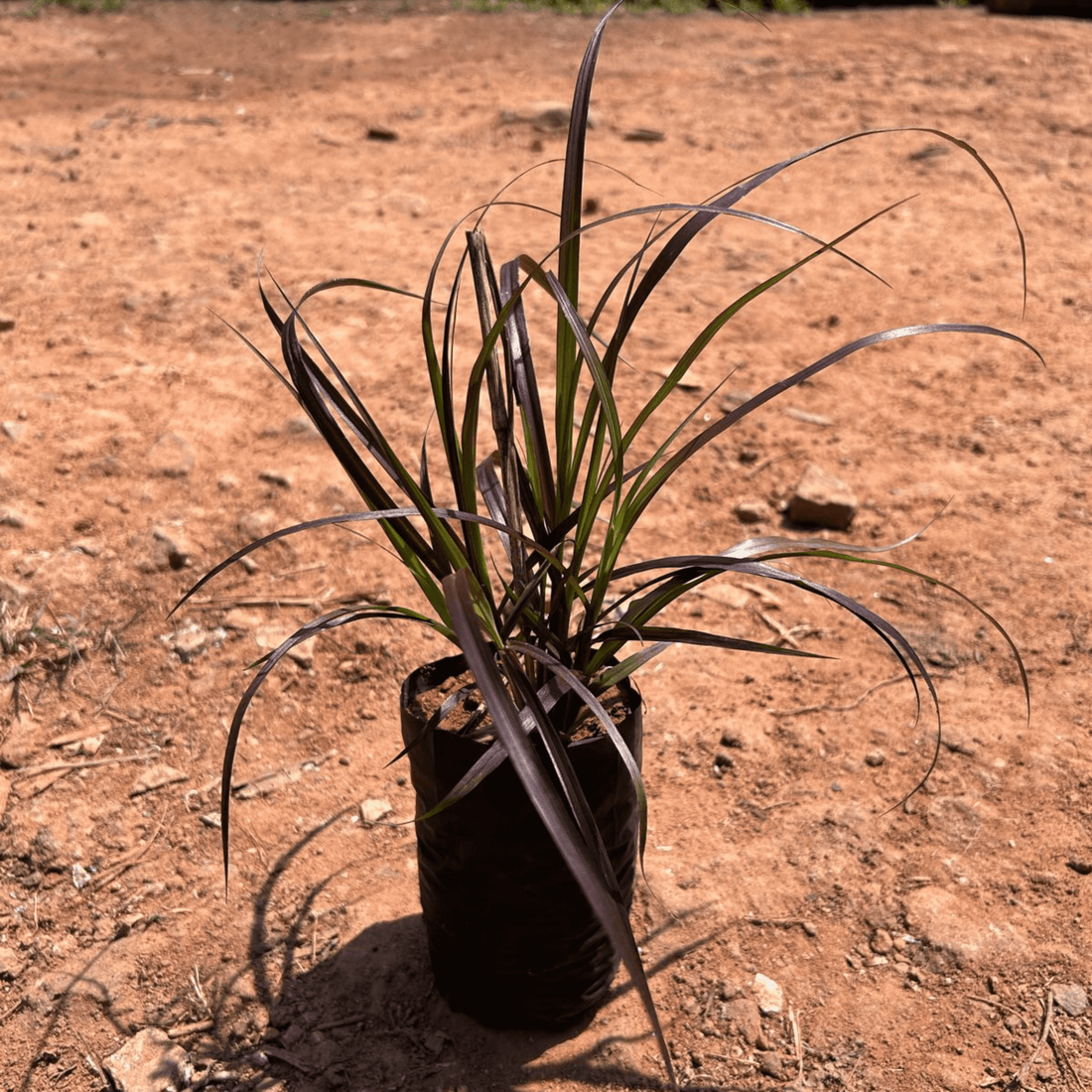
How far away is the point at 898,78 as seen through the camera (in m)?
5.45

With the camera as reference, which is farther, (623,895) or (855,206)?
(855,206)

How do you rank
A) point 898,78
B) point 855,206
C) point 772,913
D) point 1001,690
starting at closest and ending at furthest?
point 772,913, point 1001,690, point 855,206, point 898,78

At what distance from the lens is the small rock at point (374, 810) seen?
2.04 m

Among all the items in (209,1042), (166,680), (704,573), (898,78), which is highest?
(898,78)

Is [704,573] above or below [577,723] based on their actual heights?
above

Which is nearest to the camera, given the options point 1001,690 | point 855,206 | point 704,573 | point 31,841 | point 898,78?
point 704,573

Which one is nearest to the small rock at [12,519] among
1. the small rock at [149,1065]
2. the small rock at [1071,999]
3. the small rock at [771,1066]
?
the small rock at [149,1065]

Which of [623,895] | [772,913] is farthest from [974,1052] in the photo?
[623,895]

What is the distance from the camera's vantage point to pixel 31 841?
6.51 feet

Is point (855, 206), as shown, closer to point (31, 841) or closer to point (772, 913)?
point (772, 913)

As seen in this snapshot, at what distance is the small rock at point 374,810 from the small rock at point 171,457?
106 cm

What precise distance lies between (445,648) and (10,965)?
94cm

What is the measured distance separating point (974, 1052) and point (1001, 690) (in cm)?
80

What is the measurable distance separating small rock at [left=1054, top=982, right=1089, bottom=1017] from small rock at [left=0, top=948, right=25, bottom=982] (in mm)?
1484
